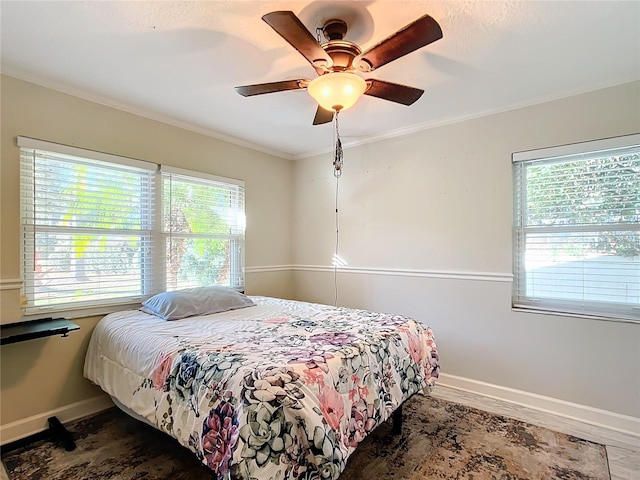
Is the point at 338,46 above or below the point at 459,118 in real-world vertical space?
below

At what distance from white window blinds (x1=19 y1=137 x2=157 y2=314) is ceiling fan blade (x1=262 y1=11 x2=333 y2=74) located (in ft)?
6.28

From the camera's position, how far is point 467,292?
3.02m

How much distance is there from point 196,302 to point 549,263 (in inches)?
111

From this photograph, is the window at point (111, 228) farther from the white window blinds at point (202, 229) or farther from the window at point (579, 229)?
the window at point (579, 229)

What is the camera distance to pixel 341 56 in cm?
178

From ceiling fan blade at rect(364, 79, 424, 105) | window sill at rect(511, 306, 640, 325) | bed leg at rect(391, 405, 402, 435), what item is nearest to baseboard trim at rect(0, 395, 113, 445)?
bed leg at rect(391, 405, 402, 435)

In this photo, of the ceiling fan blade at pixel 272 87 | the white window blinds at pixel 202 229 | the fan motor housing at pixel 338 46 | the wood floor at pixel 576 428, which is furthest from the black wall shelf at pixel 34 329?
the wood floor at pixel 576 428

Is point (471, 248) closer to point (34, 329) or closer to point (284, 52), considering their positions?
point (284, 52)

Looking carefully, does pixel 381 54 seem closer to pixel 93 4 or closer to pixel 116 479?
pixel 93 4

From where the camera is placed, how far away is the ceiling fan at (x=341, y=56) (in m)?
1.47

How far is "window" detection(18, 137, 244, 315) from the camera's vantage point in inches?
93.2

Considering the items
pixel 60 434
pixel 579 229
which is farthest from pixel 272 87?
pixel 60 434

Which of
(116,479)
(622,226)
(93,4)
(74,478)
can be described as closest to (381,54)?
(93,4)

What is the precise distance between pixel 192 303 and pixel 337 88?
1883 mm
